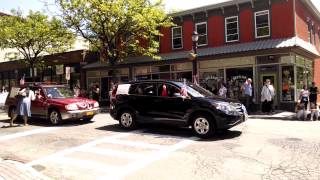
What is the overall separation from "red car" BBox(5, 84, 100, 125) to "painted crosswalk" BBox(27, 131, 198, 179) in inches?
139

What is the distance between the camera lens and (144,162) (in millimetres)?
8383

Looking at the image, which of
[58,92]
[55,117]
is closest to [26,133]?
[55,117]

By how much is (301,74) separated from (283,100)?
247 cm

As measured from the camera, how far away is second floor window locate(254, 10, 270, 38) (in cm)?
2200

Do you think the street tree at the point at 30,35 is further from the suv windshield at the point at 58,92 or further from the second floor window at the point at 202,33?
the suv windshield at the point at 58,92

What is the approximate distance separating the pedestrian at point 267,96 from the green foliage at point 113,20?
26.2ft

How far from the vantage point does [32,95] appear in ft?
49.9

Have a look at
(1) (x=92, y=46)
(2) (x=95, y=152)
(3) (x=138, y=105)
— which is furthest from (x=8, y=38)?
(2) (x=95, y=152)

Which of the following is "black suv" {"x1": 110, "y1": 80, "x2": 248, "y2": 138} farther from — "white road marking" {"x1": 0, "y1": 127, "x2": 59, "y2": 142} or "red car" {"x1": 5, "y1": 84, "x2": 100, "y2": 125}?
"white road marking" {"x1": 0, "y1": 127, "x2": 59, "y2": 142}

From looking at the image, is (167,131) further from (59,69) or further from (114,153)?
(59,69)

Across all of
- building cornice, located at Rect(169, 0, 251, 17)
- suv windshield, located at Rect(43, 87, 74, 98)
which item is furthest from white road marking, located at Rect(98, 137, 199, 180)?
building cornice, located at Rect(169, 0, 251, 17)

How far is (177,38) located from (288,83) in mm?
8595

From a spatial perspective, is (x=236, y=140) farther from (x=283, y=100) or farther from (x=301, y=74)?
(x=301, y=74)

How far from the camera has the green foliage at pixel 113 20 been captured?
2188 centimetres
